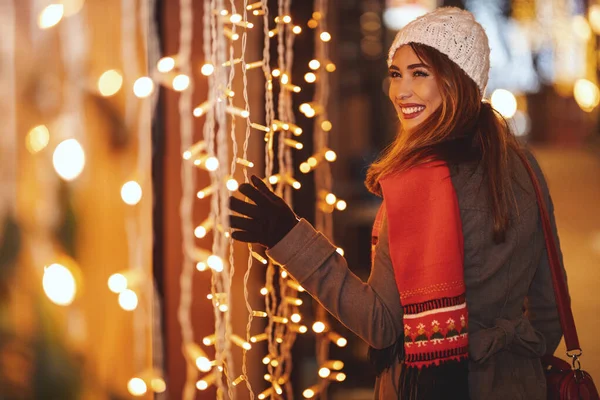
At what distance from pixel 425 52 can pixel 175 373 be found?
3.21 ft

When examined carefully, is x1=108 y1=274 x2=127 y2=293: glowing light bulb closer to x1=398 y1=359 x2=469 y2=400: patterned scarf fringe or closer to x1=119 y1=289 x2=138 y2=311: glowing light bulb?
x1=119 y1=289 x2=138 y2=311: glowing light bulb

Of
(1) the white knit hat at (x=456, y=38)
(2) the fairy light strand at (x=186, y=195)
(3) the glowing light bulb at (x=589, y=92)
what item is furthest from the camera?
(3) the glowing light bulb at (x=589, y=92)

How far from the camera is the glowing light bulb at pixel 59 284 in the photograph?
1180 millimetres

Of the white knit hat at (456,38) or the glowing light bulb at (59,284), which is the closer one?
the glowing light bulb at (59,284)

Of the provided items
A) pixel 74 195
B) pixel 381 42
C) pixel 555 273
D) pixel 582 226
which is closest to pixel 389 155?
pixel 555 273

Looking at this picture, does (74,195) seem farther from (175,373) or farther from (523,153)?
(523,153)

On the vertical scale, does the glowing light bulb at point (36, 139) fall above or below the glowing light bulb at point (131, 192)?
above

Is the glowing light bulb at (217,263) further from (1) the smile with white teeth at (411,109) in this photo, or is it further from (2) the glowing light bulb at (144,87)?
A: (1) the smile with white teeth at (411,109)

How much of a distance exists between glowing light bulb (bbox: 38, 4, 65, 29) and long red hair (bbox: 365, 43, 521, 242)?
0.74 metres

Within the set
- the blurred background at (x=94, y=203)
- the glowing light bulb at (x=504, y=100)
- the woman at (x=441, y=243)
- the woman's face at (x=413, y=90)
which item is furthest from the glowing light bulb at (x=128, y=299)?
the glowing light bulb at (x=504, y=100)

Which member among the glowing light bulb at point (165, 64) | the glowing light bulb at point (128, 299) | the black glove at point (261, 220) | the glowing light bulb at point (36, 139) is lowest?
the glowing light bulb at point (128, 299)

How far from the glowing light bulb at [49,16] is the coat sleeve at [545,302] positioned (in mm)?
1094

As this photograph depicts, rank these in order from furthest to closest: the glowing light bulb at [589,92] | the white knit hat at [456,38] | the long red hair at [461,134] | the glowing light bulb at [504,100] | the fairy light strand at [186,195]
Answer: the glowing light bulb at [504,100] → the glowing light bulb at [589,92] → the white knit hat at [456,38] → the long red hair at [461,134] → the fairy light strand at [186,195]

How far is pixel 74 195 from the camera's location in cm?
123
